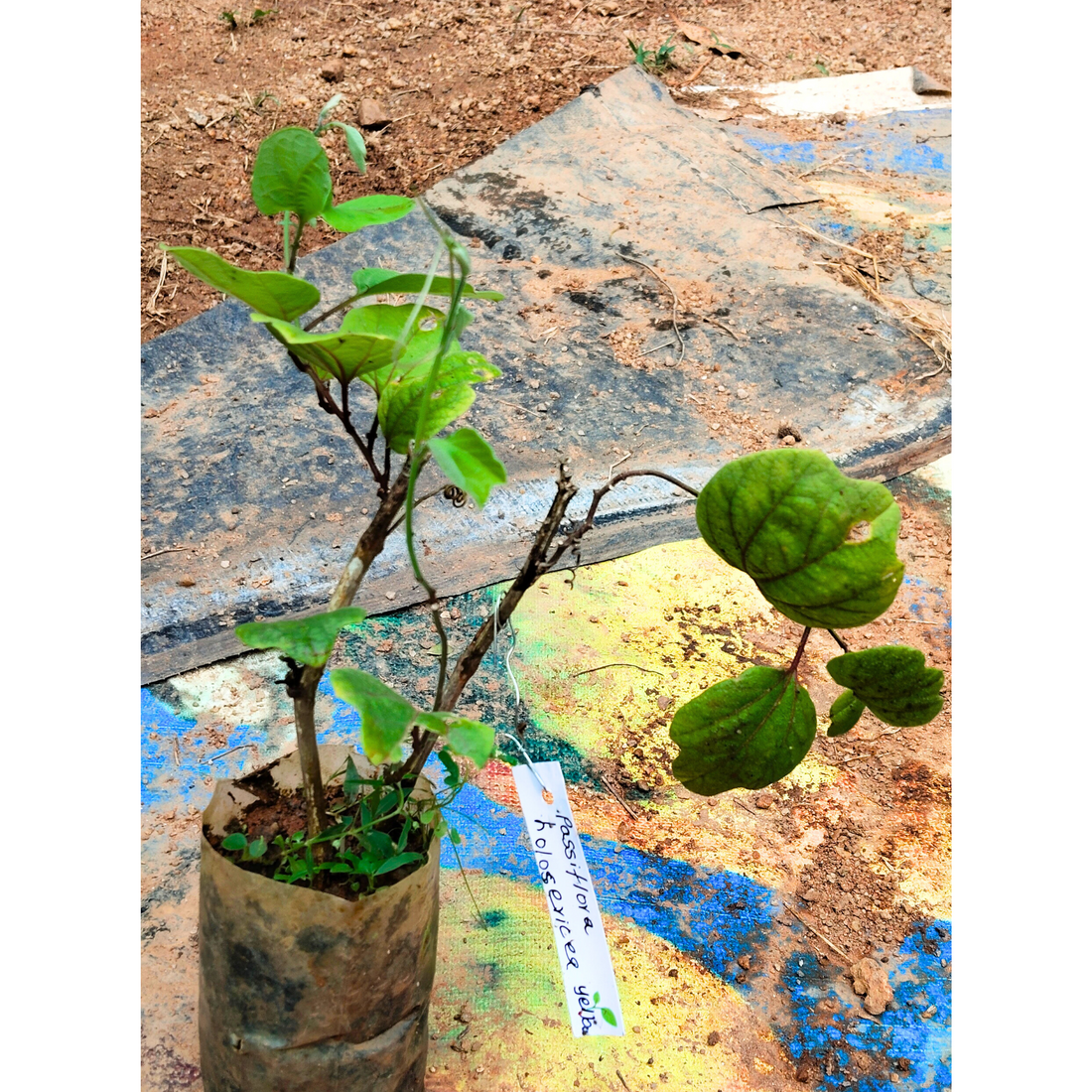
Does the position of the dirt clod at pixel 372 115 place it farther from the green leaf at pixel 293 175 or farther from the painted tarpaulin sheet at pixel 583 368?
the green leaf at pixel 293 175

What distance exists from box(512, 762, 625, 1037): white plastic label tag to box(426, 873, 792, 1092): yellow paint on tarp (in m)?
0.11

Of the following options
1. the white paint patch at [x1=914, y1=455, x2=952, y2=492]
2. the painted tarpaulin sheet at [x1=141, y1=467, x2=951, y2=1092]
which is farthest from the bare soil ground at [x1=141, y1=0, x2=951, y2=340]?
the white paint patch at [x1=914, y1=455, x2=952, y2=492]

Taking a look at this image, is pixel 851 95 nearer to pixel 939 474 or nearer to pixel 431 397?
pixel 939 474

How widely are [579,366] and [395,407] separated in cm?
150

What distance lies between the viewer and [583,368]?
7.20 ft

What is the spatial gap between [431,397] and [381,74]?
2.84m

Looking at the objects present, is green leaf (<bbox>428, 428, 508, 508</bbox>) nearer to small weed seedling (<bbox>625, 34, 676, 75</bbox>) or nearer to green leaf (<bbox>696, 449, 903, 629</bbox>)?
green leaf (<bbox>696, 449, 903, 629</bbox>)

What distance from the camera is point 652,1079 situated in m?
1.02

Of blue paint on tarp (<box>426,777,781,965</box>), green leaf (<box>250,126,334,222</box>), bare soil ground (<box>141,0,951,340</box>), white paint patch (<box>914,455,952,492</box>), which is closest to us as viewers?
green leaf (<box>250,126,334,222</box>)

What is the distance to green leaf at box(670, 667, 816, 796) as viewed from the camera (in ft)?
2.59

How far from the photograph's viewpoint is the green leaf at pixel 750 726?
789 mm

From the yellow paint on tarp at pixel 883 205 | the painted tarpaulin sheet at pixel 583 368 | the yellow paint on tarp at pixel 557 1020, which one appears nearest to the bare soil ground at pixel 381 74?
the painted tarpaulin sheet at pixel 583 368

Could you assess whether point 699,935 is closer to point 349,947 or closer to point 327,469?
point 349,947

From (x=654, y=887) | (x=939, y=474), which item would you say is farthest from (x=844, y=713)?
(x=939, y=474)
